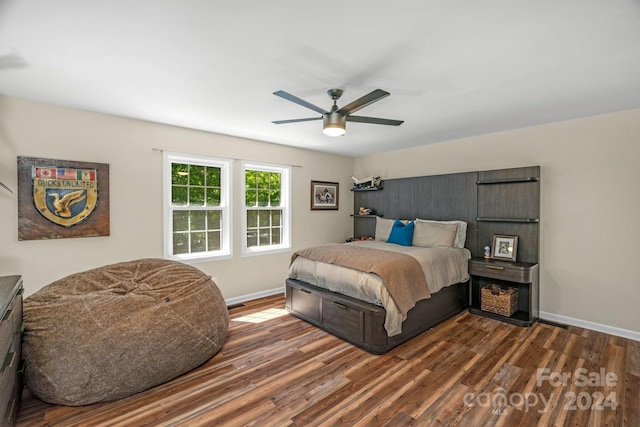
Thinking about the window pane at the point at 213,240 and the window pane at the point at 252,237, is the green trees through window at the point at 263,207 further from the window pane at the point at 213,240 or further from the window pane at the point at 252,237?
the window pane at the point at 213,240

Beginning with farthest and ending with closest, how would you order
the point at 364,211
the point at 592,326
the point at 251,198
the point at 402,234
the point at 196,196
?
the point at 364,211 → the point at 251,198 → the point at 402,234 → the point at 196,196 → the point at 592,326

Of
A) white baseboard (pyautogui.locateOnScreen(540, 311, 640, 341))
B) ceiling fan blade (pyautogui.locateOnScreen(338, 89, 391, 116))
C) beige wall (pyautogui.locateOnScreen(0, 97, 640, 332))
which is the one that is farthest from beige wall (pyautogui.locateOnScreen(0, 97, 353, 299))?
white baseboard (pyautogui.locateOnScreen(540, 311, 640, 341))

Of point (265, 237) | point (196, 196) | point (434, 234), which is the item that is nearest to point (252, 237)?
point (265, 237)

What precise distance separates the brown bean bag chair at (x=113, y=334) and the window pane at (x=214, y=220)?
1469mm

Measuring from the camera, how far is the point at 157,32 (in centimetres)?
176

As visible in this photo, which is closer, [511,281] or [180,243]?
[511,281]

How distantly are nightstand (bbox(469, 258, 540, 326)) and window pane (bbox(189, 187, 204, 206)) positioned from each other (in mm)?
3721

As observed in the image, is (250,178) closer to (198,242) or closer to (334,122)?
(198,242)

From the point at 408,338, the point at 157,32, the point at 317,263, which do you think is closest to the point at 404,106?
the point at 317,263

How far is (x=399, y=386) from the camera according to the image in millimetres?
2266

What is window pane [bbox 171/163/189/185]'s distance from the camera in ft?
12.6

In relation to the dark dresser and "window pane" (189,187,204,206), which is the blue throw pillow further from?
the dark dresser

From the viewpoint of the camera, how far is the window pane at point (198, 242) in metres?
4.01

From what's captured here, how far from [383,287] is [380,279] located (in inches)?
3.1
